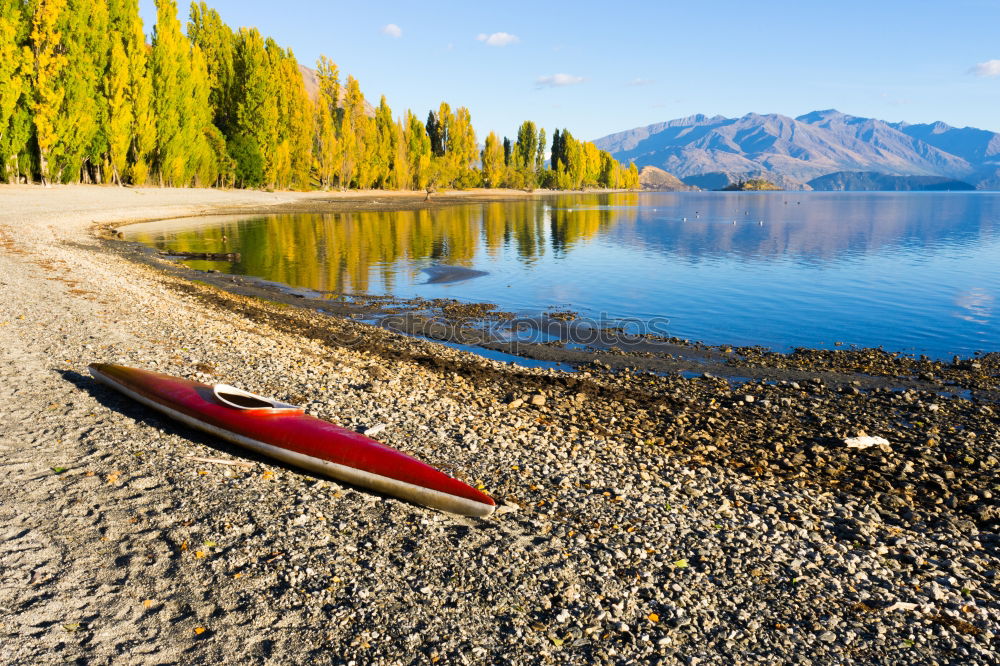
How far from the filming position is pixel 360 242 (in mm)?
50656

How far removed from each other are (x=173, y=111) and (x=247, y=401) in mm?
77457

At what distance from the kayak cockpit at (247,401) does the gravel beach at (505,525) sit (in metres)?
0.85

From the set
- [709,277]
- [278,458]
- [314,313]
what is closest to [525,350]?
[314,313]

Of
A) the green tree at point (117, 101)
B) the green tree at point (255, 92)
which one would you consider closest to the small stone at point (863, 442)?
the green tree at point (117, 101)

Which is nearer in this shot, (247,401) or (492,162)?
(247,401)

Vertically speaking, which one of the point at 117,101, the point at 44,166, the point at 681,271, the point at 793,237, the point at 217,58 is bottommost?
the point at 681,271

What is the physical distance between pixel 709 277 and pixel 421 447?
31.3 meters

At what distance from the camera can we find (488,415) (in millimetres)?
13234

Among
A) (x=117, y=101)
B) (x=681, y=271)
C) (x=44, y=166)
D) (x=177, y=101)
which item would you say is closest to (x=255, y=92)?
(x=177, y=101)

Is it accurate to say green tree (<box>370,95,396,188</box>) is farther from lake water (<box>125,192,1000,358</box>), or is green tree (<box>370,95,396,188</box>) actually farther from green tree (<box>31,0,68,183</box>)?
green tree (<box>31,0,68,183</box>)

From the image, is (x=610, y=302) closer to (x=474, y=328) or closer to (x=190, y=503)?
(x=474, y=328)

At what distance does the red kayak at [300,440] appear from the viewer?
8852mm

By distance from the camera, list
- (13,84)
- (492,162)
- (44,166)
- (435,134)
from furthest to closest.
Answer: (492,162), (435,134), (44,166), (13,84)

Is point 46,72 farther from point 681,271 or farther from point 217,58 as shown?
point 681,271
